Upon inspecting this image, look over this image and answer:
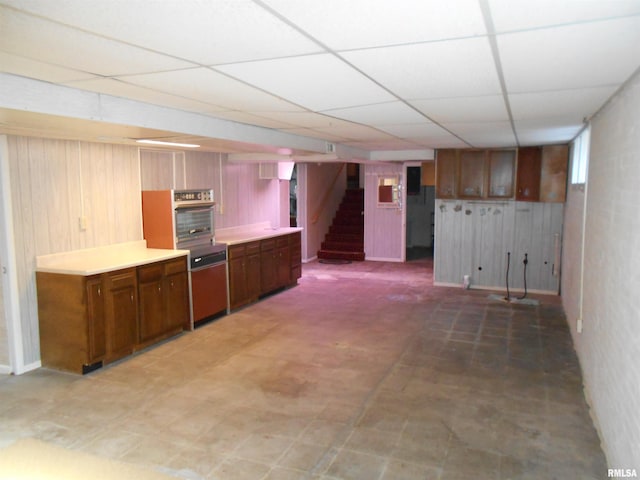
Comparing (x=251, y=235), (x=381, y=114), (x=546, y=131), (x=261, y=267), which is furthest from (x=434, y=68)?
(x=251, y=235)

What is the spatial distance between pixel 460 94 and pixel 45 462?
3.16 meters

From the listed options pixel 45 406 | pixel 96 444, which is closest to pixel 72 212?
pixel 45 406

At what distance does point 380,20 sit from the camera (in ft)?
5.39

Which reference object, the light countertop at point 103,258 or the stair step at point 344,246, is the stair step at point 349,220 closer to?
the stair step at point 344,246

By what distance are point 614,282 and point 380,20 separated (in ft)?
7.13

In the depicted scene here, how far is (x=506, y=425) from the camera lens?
3.29m

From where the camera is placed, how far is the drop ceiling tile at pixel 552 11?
4.85 feet

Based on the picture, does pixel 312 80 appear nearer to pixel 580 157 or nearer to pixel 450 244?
pixel 580 157

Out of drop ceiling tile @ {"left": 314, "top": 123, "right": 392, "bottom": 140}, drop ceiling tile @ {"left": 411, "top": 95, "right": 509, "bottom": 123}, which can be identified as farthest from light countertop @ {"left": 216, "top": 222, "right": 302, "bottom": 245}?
drop ceiling tile @ {"left": 411, "top": 95, "right": 509, "bottom": 123}

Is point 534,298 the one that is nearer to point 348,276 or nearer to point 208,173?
point 348,276

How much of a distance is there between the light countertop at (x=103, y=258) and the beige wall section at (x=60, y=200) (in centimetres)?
7

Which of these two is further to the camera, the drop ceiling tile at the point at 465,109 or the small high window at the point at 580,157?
the small high window at the point at 580,157

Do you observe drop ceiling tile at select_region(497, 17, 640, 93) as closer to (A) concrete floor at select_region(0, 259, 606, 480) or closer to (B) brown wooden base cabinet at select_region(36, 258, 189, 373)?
(A) concrete floor at select_region(0, 259, 606, 480)

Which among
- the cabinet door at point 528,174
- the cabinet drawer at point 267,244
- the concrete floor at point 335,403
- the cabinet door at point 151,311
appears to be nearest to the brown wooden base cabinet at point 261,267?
the cabinet drawer at point 267,244
